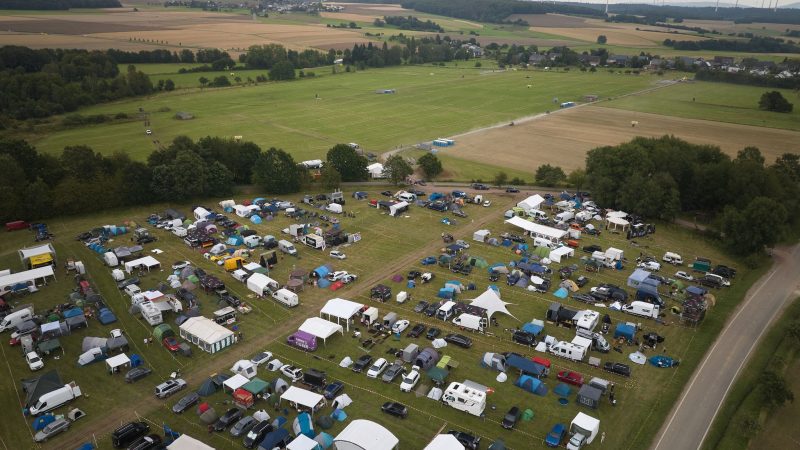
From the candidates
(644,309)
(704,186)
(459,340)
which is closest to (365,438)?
(459,340)

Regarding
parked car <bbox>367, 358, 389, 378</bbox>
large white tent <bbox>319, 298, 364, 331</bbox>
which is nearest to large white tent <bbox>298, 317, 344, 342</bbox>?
large white tent <bbox>319, 298, 364, 331</bbox>

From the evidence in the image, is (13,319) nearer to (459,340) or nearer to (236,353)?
(236,353)

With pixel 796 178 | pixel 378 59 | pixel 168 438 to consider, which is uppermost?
pixel 378 59

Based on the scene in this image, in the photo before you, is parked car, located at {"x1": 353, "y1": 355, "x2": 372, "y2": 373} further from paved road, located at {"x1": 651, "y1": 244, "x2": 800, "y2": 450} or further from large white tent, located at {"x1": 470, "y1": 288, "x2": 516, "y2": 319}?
paved road, located at {"x1": 651, "y1": 244, "x2": 800, "y2": 450}

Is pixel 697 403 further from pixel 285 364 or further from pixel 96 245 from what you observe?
pixel 96 245

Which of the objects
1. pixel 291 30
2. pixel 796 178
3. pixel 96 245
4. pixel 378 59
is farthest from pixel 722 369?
pixel 291 30

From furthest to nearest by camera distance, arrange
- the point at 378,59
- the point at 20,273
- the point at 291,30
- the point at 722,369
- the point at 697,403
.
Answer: the point at 291,30 → the point at 378,59 → the point at 20,273 → the point at 722,369 → the point at 697,403

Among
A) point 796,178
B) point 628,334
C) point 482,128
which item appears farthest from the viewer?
point 482,128
